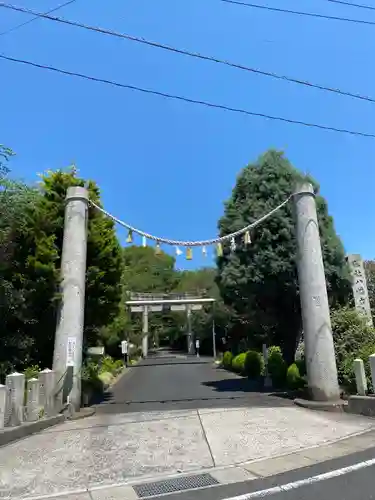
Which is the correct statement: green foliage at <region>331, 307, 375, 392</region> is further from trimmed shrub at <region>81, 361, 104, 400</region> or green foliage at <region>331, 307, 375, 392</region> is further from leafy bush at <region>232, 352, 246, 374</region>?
leafy bush at <region>232, 352, 246, 374</region>

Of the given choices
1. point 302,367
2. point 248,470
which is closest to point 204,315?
point 302,367

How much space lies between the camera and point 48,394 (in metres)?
8.95

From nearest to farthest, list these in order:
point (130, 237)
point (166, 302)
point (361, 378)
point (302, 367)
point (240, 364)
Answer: point (361, 378) → point (130, 237) → point (302, 367) → point (240, 364) → point (166, 302)

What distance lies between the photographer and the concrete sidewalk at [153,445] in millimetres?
5078

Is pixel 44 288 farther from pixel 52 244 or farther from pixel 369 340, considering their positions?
pixel 369 340

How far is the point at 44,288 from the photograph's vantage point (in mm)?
10812

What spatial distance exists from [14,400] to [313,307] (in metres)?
7.69

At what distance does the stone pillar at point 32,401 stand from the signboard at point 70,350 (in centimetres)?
187

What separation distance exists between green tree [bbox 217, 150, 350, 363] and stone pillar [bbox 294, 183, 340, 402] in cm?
198

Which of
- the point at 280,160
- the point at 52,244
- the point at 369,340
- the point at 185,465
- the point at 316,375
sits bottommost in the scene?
the point at 185,465

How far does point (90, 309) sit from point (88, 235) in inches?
97.8

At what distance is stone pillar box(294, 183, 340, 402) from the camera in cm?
1034

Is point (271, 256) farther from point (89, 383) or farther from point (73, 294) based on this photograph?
point (89, 383)

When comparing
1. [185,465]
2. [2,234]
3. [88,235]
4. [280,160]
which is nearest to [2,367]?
[2,234]
